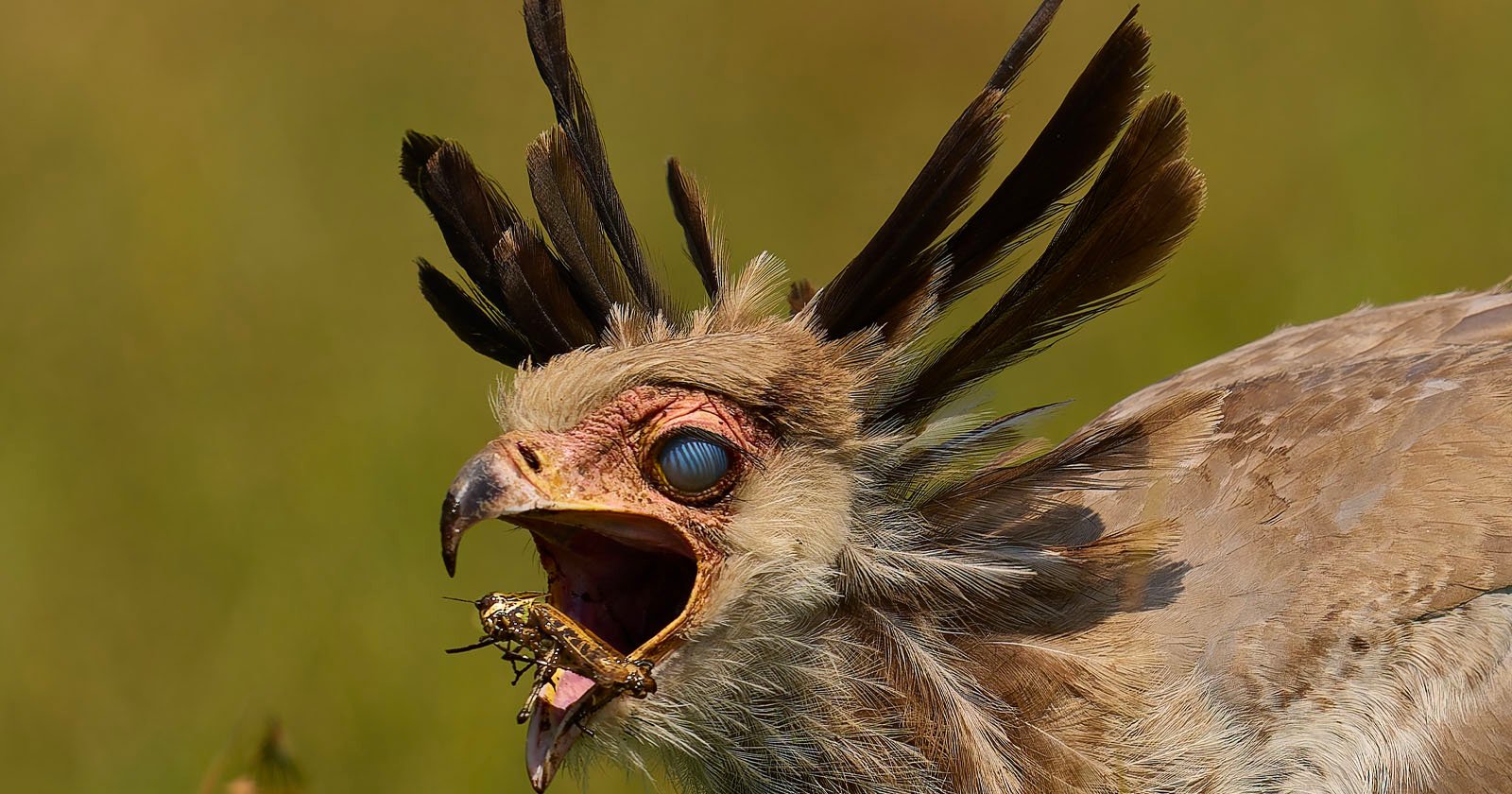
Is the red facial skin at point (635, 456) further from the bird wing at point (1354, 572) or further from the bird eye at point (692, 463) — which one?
the bird wing at point (1354, 572)

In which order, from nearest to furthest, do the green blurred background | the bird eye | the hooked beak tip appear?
the hooked beak tip < the bird eye < the green blurred background

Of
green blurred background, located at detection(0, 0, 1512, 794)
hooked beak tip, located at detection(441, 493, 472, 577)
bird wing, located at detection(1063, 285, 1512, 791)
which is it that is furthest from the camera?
green blurred background, located at detection(0, 0, 1512, 794)

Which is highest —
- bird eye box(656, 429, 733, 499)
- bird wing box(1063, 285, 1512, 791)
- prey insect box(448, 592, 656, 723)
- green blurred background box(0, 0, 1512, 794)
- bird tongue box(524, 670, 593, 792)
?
green blurred background box(0, 0, 1512, 794)

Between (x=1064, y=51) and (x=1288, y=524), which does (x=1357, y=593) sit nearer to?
(x=1288, y=524)

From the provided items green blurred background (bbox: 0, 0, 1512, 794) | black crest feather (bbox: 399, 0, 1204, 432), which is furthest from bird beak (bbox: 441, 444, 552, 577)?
green blurred background (bbox: 0, 0, 1512, 794)

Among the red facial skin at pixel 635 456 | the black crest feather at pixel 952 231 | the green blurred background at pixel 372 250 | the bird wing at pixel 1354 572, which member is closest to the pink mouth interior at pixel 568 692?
the red facial skin at pixel 635 456

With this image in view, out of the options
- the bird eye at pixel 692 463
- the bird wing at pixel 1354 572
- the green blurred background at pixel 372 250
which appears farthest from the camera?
the green blurred background at pixel 372 250

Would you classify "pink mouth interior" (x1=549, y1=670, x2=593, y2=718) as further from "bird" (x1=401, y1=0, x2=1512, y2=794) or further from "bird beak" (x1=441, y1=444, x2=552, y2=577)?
"bird beak" (x1=441, y1=444, x2=552, y2=577)

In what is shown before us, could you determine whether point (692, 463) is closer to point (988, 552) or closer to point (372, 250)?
point (988, 552)
